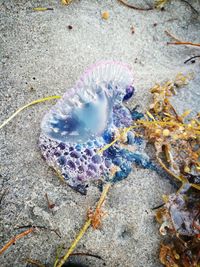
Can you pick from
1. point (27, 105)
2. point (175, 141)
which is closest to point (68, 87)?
point (27, 105)

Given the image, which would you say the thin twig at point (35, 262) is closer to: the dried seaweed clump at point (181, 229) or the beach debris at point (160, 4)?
the dried seaweed clump at point (181, 229)

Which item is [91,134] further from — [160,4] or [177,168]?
[160,4]

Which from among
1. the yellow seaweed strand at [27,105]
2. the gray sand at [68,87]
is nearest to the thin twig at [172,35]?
the gray sand at [68,87]

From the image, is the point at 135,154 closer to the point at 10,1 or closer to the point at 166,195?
the point at 166,195

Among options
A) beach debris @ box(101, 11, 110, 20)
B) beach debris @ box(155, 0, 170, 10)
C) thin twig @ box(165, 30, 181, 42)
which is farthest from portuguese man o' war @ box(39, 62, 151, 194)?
beach debris @ box(155, 0, 170, 10)

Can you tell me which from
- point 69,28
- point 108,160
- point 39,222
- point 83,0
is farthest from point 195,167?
point 83,0

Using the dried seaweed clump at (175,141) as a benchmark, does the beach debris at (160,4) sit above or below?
above

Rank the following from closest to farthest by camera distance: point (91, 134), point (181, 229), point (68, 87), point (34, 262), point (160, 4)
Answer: point (34, 262) → point (181, 229) → point (91, 134) → point (68, 87) → point (160, 4)
